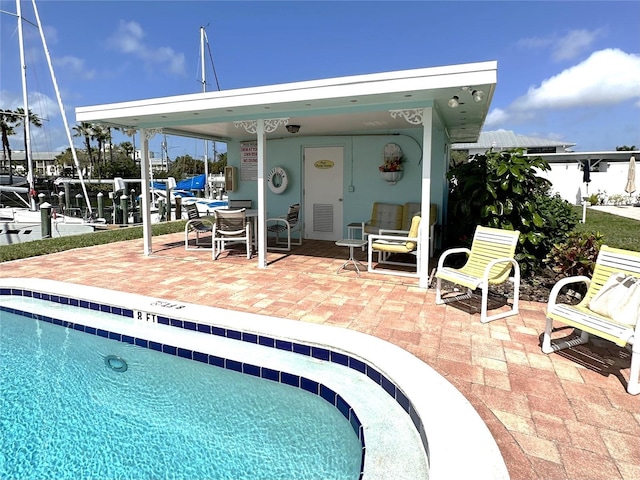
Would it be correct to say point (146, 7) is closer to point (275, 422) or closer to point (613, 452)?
point (275, 422)

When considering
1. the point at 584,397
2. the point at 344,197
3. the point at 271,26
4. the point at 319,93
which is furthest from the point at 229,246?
the point at 271,26

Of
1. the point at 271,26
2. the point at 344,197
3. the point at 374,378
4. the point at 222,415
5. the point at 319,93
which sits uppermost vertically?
the point at 271,26

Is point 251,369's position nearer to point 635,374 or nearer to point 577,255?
point 635,374

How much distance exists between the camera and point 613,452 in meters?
2.26

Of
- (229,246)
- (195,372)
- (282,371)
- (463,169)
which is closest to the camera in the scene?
(282,371)

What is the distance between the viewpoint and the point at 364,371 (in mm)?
3352

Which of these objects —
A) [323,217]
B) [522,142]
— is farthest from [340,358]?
[522,142]

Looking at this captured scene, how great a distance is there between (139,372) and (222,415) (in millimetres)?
1174

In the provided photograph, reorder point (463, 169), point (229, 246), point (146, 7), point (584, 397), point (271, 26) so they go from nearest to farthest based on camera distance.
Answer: point (584, 397) → point (463, 169) → point (229, 246) → point (146, 7) → point (271, 26)

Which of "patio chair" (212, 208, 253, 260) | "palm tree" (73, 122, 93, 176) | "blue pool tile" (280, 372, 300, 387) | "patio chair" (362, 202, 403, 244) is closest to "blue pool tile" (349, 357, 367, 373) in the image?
"blue pool tile" (280, 372, 300, 387)

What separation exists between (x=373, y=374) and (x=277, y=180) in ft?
24.0

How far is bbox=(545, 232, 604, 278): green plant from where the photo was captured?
5.24 meters

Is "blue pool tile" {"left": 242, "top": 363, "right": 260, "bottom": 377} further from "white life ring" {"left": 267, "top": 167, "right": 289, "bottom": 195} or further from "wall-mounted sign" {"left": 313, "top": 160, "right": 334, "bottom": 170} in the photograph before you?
"white life ring" {"left": 267, "top": 167, "right": 289, "bottom": 195}

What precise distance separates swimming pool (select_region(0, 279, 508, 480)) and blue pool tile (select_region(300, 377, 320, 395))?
0.03 metres
